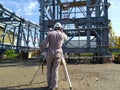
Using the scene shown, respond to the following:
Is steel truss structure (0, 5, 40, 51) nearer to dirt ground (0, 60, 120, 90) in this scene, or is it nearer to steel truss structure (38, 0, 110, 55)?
steel truss structure (38, 0, 110, 55)

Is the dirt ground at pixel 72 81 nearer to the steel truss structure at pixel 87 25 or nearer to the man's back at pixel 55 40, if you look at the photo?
the man's back at pixel 55 40

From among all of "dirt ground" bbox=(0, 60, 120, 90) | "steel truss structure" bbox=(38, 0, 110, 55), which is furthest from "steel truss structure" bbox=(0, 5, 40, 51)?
"dirt ground" bbox=(0, 60, 120, 90)

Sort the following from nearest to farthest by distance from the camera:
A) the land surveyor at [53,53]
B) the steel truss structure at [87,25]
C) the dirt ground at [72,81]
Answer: the land surveyor at [53,53]
the dirt ground at [72,81]
the steel truss structure at [87,25]

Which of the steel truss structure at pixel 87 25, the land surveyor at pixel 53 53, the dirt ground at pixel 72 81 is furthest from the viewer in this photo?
the steel truss structure at pixel 87 25

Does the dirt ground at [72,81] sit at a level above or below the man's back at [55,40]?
below

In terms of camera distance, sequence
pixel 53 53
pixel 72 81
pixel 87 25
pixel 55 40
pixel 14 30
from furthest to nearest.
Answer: pixel 14 30 < pixel 87 25 < pixel 72 81 < pixel 55 40 < pixel 53 53

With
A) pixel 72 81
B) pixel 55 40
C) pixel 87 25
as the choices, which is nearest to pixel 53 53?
pixel 55 40

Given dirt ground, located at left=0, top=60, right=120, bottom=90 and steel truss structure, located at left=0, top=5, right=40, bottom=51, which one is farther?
steel truss structure, located at left=0, top=5, right=40, bottom=51

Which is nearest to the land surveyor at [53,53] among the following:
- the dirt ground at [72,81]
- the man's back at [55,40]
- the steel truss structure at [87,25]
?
the man's back at [55,40]

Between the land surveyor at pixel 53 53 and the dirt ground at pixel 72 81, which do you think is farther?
the dirt ground at pixel 72 81

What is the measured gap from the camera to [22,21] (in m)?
34.8

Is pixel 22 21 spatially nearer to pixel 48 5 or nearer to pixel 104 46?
pixel 48 5

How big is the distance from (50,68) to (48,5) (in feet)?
57.1

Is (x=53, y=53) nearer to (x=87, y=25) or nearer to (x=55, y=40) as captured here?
(x=55, y=40)
